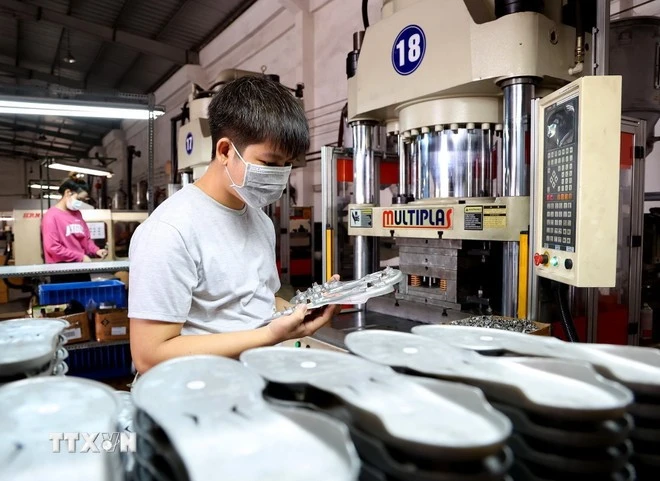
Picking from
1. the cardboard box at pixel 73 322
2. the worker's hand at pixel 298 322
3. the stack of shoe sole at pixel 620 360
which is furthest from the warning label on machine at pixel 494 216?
the cardboard box at pixel 73 322

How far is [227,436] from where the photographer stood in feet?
1.16

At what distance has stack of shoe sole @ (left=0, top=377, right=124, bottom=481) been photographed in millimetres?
341

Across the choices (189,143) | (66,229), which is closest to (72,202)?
(66,229)

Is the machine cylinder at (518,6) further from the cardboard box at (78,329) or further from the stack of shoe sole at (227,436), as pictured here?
the cardboard box at (78,329)

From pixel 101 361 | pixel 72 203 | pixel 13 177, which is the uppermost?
pixel 13 177

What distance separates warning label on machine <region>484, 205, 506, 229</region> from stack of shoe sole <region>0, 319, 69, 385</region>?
1.29 m

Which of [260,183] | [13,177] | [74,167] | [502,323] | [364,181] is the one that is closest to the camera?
[260,183]

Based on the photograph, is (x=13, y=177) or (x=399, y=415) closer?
(x=399, y=415)

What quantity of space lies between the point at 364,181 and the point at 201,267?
1303 mm

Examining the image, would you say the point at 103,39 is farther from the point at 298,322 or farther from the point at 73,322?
the point at 298,322

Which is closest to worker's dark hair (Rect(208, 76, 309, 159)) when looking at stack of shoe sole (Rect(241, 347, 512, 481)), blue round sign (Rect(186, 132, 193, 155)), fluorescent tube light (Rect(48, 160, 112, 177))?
stack of shoe sole (Rect(241, 347, 512, 481))

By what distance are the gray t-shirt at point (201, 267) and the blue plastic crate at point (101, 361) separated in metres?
2.69

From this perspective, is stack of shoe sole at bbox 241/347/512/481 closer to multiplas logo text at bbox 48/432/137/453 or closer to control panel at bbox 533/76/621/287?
multiplas logo text at bbox 48/432/137/453

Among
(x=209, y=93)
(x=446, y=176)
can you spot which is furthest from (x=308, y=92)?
(x=446, y=176)
